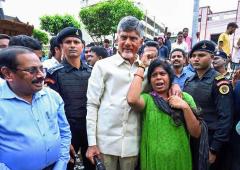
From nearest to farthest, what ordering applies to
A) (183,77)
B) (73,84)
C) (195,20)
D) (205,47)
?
(73,84) < (205,47) < (183,77) < (195,20)

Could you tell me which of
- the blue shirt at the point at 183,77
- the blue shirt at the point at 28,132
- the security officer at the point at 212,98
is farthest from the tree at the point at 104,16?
the blue shirt at the point at 28,132

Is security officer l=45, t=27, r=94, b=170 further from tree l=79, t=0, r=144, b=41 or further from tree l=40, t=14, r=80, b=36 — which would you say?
tree l=40, t=14, r=80, b=36

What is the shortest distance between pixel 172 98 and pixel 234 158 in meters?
0.99

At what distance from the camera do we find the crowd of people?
184 centimetres

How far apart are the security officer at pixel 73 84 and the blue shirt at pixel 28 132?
81 centimetres

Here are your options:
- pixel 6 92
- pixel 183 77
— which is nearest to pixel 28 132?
pixel 6 92

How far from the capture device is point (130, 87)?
2.35 metres

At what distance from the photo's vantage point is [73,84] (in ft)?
9.68

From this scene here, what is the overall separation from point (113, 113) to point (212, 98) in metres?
1.15

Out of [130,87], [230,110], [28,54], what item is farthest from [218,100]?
[28,54]

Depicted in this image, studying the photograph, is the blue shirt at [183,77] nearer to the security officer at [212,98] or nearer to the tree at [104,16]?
the security officer at [212,98]

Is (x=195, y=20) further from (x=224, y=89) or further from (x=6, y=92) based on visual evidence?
(x=6, y=92)

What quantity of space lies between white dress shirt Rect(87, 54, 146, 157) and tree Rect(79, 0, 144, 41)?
94.0 feet

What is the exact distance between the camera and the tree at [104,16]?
31.2 metres
